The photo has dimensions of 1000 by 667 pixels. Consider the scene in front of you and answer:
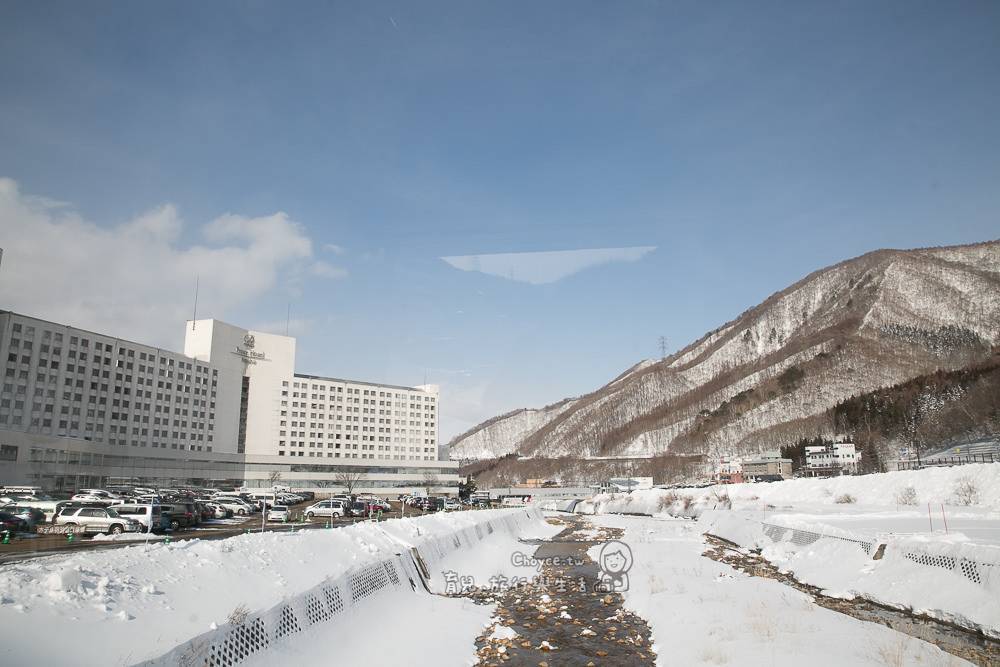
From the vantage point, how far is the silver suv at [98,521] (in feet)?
110

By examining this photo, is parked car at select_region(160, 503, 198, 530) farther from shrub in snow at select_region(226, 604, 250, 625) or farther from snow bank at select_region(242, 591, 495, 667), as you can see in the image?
shrub in snow at select_region(226, 604, 250, 625)

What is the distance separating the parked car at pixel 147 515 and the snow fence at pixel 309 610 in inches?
797

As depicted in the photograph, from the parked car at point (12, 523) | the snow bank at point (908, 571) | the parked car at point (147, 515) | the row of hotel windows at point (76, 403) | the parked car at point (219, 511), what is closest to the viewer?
the snow bank at point (908, 571)

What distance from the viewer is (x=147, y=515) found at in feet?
115

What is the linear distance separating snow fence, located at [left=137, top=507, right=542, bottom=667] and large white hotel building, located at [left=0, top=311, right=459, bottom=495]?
100284mm

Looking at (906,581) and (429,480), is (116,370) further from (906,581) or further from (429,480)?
(906,581)

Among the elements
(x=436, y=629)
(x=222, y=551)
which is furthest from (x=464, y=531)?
(x=222, y=551)

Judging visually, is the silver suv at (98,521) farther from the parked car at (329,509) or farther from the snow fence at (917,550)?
the snow fence at (917,550)

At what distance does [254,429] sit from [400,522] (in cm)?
15183

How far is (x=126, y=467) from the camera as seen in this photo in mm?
121188

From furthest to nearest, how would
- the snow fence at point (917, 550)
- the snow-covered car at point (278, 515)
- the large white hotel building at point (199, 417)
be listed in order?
the large white hotel building at point (199, 417)
the snow-covered car at point (278, 515)
the snow fence at point (917, 550)

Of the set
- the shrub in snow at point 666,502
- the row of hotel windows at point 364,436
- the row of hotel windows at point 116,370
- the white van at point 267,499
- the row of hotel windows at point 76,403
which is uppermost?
the row of hotel windows at point 116,370

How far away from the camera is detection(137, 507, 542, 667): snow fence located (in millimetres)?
8289

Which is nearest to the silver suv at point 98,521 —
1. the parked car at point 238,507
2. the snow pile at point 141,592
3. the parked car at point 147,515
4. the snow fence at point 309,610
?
the parked car at point 147,515
